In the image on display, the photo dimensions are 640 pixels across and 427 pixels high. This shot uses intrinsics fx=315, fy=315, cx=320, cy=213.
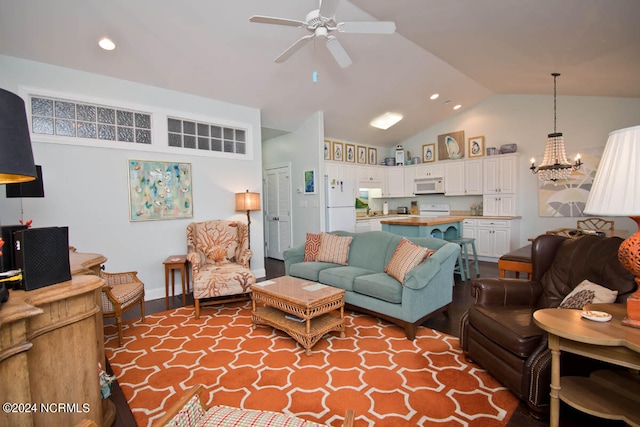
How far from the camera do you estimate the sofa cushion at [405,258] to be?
9.89ft

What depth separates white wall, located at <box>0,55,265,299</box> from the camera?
135 inches

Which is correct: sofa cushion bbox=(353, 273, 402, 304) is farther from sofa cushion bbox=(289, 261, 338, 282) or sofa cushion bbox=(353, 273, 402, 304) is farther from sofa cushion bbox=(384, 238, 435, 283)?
sofa cushion bbox=(289, 261, 338, 282)

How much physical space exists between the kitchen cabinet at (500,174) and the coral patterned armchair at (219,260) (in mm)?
4974

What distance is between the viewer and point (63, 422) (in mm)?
1410

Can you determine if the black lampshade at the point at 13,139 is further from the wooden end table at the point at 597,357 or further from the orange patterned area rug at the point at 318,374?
the wooden end table at the point at 597,357

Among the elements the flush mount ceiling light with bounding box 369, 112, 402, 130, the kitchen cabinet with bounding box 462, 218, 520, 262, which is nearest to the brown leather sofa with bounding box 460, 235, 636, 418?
the kitchen cabinet with bounding box 462, 218, 520, 262

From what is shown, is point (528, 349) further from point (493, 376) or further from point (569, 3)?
point (569, 3)

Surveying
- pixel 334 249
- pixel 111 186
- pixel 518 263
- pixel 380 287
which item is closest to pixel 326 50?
pixel 334 249

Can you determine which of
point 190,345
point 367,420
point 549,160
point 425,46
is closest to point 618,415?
point 367,420

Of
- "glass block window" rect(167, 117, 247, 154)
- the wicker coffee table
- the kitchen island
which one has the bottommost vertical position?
the wicker coffee table

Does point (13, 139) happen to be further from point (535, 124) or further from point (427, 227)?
point (535, 124)

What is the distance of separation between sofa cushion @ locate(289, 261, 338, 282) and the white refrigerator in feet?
6.54

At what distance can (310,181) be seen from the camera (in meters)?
5.94

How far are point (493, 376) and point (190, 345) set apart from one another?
2.47 m
